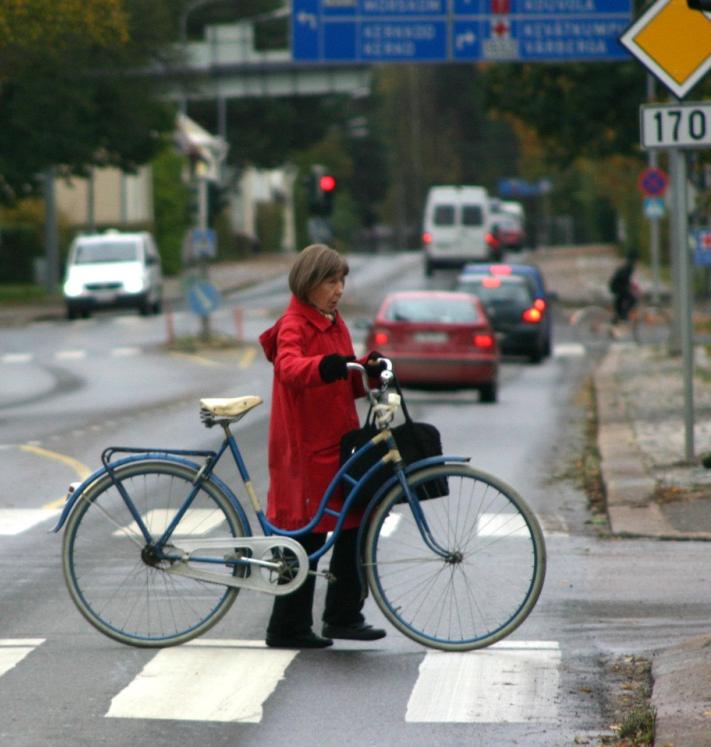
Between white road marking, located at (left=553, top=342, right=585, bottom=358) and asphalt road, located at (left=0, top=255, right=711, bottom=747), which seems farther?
white road marking, located at (left=553, top=342, right=585, bottom=358)

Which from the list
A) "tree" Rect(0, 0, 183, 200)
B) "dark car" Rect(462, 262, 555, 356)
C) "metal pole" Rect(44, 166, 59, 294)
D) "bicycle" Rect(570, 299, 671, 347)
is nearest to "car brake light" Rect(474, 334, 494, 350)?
"dark car" Rect(462, 262, 555, 356)

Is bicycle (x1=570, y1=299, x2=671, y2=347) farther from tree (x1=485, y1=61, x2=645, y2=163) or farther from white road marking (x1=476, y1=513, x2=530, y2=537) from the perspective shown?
white road marking (x1=476, y1=513, x2=530, y2=537)

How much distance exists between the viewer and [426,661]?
7391 millimetres

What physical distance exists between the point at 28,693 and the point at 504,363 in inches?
1066

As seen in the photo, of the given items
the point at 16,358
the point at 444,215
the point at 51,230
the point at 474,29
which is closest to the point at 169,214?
the point at 444,215

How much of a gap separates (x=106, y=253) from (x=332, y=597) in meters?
39.2

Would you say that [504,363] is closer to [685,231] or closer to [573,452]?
[573,452]

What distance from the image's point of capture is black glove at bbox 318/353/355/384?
7262 millimetres

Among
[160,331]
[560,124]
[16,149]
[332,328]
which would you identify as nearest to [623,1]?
[160,331]

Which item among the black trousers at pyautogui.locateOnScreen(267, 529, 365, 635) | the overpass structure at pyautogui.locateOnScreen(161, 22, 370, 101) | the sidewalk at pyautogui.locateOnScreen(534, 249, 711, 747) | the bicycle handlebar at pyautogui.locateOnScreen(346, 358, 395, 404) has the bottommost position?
the sidewalk at pyautogui.locateOnScreen(534, 249, 711, 747)

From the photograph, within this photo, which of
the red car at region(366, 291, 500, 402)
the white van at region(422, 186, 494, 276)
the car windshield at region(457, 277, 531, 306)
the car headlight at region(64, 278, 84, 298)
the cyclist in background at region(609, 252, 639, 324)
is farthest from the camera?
the white van at region(422, 186, 494, 276)

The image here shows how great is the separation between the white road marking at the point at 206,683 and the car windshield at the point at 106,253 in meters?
39.0

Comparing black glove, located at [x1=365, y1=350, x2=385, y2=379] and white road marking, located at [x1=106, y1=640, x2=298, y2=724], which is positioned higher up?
black glove, located at [x1=365, y1=350, x2=385, y2=379]

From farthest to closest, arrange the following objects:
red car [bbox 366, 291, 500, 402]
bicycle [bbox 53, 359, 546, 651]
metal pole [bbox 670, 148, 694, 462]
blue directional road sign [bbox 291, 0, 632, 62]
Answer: blue directional road sign [bbox 291, 0, 632, 62], red car [bbox 366, 291, 500, 402], metal pole [bbox 670, 148, 694, 462], bicycle [bbox 53, 359, 546, 651]
